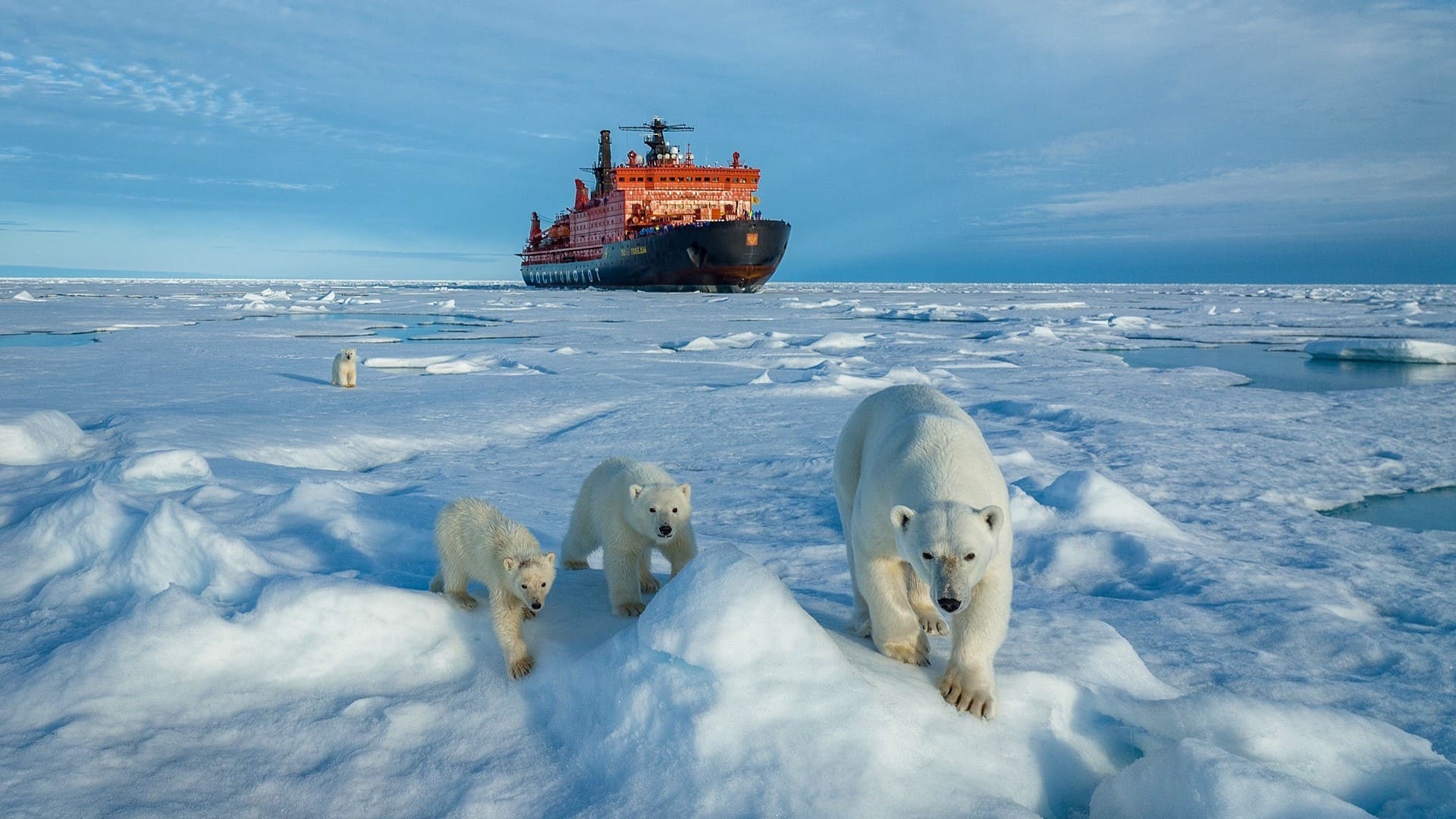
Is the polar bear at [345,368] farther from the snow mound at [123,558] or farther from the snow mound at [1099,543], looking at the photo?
the snow mound at [1099,543]

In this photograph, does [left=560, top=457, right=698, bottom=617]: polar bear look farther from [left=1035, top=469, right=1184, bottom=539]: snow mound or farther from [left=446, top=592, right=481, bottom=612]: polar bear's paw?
[left=1035, top=469, right=1184, bottom=539]: snow mound

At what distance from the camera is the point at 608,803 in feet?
5.91

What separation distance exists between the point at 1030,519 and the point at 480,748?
3.14 metres

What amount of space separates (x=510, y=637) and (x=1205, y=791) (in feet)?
5.62

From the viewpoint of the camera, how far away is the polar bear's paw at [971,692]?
Result: 2131 millimetres

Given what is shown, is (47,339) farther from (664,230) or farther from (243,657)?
(664,230)

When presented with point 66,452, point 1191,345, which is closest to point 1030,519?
point 66,452

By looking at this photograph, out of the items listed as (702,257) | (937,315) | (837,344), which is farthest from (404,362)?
(702,257)

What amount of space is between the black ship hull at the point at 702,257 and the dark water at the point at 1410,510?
3477 cm

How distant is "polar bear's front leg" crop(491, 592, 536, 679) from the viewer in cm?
230

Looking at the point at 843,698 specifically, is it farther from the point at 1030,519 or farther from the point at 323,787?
the point at 1030,519

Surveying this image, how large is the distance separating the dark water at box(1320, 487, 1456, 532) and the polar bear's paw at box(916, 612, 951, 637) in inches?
122

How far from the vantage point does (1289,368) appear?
12.7 meters

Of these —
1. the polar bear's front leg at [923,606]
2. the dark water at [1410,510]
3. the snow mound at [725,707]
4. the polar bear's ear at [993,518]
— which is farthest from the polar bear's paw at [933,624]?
the dark water at [1410,510]
